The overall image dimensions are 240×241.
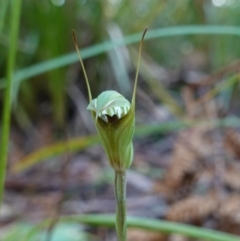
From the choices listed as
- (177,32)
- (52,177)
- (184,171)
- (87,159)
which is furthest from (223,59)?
(177,32)

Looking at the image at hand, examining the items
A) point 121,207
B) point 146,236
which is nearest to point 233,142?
point 146,236

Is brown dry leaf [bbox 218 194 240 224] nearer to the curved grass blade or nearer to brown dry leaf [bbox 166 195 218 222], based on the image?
brown dry leaf [bbox 166 195 218 222]

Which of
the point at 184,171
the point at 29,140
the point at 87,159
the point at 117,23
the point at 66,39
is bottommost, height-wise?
the point at 184,171

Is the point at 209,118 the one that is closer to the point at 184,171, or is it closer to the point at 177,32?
the point at 184,171

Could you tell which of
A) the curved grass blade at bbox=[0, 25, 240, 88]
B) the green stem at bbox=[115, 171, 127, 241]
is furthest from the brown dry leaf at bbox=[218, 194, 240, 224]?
the green stem at bbox=[115, 171, 127, 241]

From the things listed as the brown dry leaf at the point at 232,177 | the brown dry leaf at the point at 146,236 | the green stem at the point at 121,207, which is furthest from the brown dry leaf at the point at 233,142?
the green stem at the point at 121,207

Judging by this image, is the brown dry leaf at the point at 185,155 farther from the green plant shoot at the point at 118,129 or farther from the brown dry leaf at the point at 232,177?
the green plant shoot at the point at 118,129
